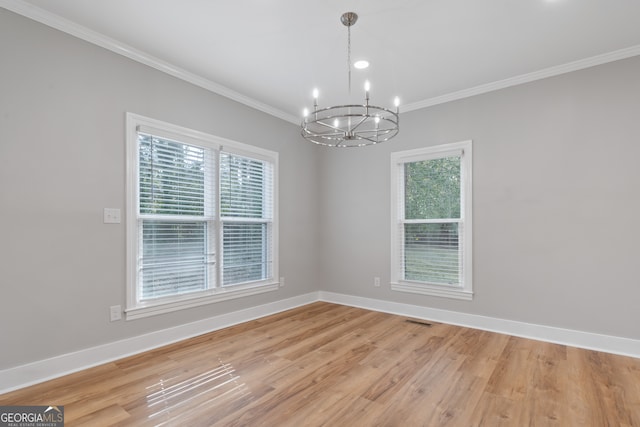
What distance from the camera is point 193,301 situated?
11.5 feet

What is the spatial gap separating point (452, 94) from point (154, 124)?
341 centimetres

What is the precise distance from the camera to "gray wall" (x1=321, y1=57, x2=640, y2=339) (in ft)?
10.1

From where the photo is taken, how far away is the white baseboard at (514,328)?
3060 millimetres

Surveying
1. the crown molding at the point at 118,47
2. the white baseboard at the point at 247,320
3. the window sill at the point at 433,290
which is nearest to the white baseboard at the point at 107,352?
the white baseboard at the point at 247,320

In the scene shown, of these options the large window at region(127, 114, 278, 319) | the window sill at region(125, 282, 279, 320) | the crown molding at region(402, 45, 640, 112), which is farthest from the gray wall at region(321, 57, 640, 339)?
the large window at region(127, 114, 278, 319)

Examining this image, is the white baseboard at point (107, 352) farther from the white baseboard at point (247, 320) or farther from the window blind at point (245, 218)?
the window blind at point (245, 218)

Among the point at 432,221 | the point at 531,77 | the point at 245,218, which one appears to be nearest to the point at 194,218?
the point at 245,218

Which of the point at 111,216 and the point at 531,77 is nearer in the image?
the point at 111,216

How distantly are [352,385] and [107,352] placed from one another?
213cm

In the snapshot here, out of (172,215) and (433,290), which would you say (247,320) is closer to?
(172,215)

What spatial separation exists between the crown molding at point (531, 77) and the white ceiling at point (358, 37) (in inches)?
0.4

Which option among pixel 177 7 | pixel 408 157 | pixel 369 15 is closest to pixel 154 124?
pixel 177 7

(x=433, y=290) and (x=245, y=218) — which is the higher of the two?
(x=245, y=218)

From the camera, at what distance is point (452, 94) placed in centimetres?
402
